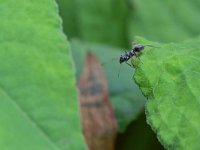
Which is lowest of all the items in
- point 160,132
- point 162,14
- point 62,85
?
point 162,14

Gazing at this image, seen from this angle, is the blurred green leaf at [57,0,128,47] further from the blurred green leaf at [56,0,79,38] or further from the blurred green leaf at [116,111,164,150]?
the blurred green leaf at [116,111,164,150]

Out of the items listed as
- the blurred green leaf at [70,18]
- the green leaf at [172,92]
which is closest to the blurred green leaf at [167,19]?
the blurred green leaf at [70,18]

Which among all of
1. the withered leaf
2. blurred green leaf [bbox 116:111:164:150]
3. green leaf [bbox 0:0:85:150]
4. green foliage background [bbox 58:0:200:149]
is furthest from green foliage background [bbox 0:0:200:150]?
green foliage background [bbox 58:0:200:149]

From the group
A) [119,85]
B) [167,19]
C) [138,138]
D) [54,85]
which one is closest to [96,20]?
[167,19]

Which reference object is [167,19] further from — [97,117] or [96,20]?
[97,117]

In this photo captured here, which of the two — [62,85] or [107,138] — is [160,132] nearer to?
[62,85]

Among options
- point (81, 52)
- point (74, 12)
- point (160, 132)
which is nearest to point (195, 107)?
point (160, 132)
